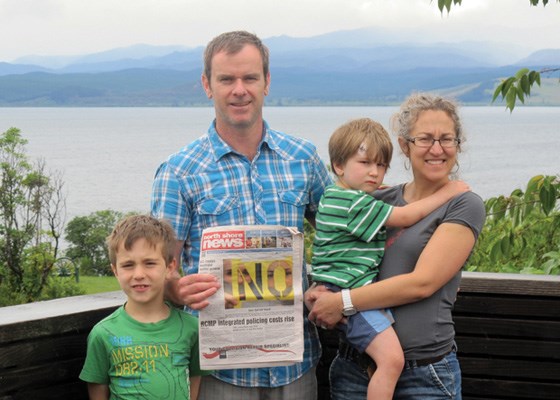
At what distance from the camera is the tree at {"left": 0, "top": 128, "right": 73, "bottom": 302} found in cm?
1684

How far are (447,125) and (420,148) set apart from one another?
0.11 metres

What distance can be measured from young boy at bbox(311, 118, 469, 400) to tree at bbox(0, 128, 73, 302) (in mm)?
13553

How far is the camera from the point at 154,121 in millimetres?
147250

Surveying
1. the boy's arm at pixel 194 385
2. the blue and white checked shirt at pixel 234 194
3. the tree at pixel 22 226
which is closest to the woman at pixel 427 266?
the blue and white checked shirt at pixel 234 194

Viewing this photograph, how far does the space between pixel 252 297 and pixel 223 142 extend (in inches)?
21.9

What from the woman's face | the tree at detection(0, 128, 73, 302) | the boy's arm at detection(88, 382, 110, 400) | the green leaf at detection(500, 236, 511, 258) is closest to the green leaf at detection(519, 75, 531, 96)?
the green leaf at detection(500, 236, 511, 258)

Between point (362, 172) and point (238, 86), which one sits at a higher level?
point (238, 86)

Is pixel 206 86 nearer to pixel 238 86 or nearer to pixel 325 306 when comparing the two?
pixel 238 86

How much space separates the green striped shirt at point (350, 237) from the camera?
2.85 metres

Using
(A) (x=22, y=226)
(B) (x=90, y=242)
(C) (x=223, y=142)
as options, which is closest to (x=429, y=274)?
(C) (x=223, y=142)

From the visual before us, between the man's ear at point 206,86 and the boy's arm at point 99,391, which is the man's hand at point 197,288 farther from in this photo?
the man's ear at point 206,86

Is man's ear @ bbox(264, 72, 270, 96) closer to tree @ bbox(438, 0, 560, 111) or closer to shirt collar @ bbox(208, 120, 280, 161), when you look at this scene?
shirt collar @ bbox(208, 120, 280, 161)

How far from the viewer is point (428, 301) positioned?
2809 mm

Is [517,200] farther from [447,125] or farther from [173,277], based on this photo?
[173,277]
